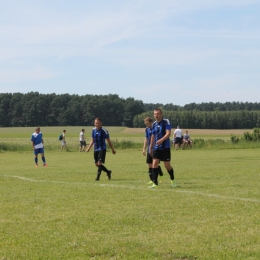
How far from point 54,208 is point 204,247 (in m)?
4.15

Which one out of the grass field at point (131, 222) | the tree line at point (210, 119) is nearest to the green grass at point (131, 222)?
the grass field at point (131, 222)

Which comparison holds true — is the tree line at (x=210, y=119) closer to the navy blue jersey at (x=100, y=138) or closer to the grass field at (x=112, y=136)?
the grass field at (x=112, y=136)

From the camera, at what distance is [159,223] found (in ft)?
27.8

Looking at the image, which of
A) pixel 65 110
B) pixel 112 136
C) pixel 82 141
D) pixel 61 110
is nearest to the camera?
pixel 82 141

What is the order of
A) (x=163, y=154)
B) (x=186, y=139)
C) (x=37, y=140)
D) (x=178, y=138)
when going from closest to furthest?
(x=163, y=154), (x=37, y=140), (x=178, y=138), (x=186, y=139)

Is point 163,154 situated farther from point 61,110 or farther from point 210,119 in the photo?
point 61,110

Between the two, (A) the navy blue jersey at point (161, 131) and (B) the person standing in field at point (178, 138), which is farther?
(B) the person standing in field at point (178, 138)

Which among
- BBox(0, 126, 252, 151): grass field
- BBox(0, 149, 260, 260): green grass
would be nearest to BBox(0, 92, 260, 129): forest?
BBox(0, 126, 252, 151): grass field

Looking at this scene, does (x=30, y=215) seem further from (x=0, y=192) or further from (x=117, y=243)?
(x=0, y=192)

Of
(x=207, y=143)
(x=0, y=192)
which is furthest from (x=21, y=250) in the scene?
(x=207, y=143)

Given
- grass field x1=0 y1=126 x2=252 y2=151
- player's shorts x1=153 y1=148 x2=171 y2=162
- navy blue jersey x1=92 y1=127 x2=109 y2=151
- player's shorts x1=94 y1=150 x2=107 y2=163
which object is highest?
navy blue jersey x1=92 y1=127 x2=109 y2=151

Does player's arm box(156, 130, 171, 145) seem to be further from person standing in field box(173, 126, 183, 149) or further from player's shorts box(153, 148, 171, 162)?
person standing in field box(173, 126, 183, 149)

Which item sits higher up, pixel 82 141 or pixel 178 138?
pixel 178 138

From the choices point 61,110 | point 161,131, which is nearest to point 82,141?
point 161,131
